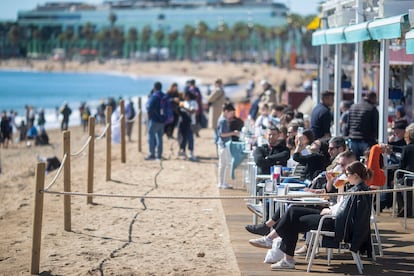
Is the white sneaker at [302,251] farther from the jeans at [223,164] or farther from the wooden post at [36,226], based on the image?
the jeans at [223,164]

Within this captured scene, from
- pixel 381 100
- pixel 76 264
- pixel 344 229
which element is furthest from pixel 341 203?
pixel 381 100

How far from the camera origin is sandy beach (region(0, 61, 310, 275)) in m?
9.70

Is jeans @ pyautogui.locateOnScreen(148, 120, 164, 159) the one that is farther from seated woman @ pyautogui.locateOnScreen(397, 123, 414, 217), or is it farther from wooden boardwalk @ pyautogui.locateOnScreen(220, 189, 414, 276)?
seated woman @ pyautogui.locateOnScreen(397, 123, 414, 217)

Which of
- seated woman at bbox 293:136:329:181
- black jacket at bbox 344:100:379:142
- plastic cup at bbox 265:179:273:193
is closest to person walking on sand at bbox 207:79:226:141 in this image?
black jacket at bbox 344:100:379:142

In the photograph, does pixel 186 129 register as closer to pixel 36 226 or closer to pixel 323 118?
pixel 323 118

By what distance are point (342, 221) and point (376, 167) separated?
2202 millimetres

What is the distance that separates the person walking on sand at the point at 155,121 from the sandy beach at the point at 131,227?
0.35 metres

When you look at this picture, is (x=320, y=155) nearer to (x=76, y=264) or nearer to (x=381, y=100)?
(x=381, y=100)

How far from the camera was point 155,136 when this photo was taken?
19062 mm

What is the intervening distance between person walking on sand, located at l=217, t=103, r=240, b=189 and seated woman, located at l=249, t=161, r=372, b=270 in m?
5.75

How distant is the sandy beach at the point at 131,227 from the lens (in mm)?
9703

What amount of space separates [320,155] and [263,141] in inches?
119

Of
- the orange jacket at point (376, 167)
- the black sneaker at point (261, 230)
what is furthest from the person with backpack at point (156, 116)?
the black sneaker at point (261, 230)

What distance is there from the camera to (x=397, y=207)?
11852 mm
